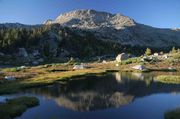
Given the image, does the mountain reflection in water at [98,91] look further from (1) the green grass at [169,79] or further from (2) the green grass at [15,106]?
(2) the green grass at [15,106]

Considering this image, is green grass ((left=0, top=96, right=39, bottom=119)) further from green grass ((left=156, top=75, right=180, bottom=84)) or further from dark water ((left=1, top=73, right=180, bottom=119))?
green grass ((left=156, top=75, right=180, bottom=84))

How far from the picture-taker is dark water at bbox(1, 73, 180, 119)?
196ft

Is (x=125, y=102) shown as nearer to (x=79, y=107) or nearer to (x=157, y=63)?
(x=79, y=107)

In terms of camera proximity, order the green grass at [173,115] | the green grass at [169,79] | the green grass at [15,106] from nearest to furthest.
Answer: the green grass at [173,115], the green grass at [15,106], the green grass at [169,79]

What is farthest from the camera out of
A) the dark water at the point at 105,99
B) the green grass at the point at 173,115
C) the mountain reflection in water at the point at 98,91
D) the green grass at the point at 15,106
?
the mountain reflection in water at the point at 98,91

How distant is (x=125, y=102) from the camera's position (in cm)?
7225

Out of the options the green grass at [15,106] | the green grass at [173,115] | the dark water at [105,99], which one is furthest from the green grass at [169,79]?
the green grass at [15,106]

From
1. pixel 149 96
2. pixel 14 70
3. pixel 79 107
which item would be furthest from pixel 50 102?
pixel 14 70

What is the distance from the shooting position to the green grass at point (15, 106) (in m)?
56.0

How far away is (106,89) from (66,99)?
717 inches

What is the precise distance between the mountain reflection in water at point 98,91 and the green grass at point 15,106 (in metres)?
6.73

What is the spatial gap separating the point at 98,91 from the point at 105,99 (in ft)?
44.4

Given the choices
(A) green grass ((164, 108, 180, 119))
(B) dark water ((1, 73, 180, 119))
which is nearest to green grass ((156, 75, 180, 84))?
(B) dark water ((1, 73, 180, 119))

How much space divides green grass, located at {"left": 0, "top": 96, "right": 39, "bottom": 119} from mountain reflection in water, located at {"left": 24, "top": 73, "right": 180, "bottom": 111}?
673 cm
